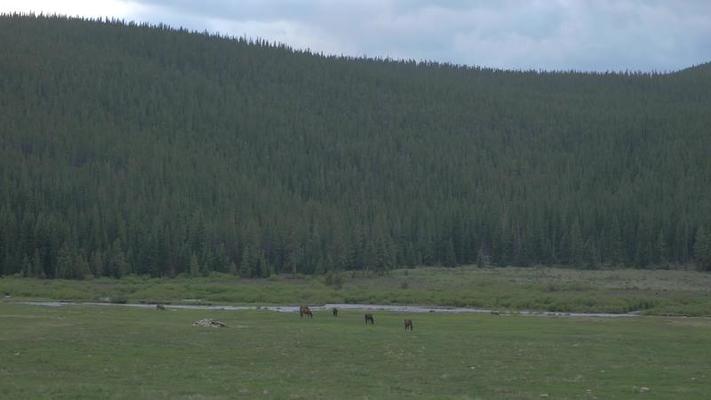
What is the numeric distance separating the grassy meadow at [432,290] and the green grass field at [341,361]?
27639mm

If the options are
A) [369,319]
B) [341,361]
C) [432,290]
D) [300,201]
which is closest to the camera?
[341,361]

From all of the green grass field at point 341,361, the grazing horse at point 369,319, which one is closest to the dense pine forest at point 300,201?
the grazing horse at point 369,319

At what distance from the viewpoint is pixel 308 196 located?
17512cm

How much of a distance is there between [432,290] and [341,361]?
2403 inches

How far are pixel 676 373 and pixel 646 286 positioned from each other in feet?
229

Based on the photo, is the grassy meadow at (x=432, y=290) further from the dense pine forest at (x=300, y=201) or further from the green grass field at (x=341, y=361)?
the green grass field at (x=341, y=361)

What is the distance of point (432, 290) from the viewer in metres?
91.8

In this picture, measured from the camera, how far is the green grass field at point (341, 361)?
2458cm

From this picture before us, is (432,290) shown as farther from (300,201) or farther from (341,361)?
(300,201)

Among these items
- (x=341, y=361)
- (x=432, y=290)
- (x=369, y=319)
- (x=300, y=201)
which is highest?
(x=300, y=201)

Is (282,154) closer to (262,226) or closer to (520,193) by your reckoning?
(520,193)

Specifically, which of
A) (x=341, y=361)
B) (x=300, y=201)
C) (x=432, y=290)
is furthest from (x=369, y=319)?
(x=300, y=201)

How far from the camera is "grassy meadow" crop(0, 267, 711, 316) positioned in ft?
252

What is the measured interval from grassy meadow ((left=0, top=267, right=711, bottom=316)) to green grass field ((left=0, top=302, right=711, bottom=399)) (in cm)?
2764
